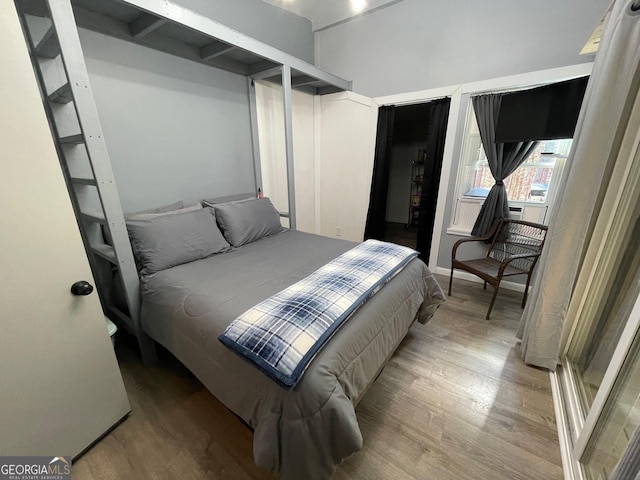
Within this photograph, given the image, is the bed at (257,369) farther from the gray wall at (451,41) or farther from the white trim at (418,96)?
the gray wall at (451,41)

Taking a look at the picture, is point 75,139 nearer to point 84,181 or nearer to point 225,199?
point 84,181

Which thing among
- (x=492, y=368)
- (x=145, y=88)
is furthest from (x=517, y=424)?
(x=145, y=88)

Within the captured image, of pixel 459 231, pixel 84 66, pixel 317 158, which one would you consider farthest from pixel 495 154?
pixel 84 66

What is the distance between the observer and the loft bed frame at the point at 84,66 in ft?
4.00

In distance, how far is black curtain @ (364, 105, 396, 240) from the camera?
3.09 m

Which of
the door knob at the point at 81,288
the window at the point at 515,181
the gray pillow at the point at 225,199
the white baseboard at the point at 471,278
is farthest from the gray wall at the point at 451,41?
the door knob at the point at 81,288

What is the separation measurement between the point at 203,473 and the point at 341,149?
3273mm

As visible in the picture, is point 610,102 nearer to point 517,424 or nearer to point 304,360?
point 517,424

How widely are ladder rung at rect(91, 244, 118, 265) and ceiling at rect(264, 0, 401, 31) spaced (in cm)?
284

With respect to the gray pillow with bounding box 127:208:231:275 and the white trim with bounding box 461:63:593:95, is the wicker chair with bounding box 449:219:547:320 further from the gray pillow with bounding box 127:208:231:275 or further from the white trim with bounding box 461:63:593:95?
the gray pillow with bounding box 127:208:231:275

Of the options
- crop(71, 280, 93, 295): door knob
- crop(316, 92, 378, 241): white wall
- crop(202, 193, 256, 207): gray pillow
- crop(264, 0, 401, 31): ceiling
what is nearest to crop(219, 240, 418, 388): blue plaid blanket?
crop(71, 280, 93, 295): door knob

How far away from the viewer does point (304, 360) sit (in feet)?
3.10

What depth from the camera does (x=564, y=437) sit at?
1.29 meters
